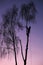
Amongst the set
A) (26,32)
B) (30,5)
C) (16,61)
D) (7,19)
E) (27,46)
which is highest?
(30,5)

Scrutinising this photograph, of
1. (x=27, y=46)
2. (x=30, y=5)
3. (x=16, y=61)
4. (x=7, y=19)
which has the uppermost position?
(x=30, y=5)

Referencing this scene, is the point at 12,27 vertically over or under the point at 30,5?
under

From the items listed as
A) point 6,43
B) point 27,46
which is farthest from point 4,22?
point 27,46

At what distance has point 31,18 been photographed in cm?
1988

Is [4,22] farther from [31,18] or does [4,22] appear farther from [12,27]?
[31,18]

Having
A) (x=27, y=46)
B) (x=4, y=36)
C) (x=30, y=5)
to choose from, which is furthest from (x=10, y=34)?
(x=30, y=5)

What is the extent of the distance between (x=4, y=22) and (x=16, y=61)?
395 cm

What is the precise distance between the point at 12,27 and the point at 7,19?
3.02ft

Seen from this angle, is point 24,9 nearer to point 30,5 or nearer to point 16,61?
point 30,5

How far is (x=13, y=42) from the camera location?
64.7 ft

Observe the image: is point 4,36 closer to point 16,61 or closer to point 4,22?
point 4,22

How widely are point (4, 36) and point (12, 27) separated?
3.86 feet

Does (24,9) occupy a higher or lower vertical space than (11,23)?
higher

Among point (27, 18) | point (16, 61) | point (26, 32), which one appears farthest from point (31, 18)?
point (16, 61)
